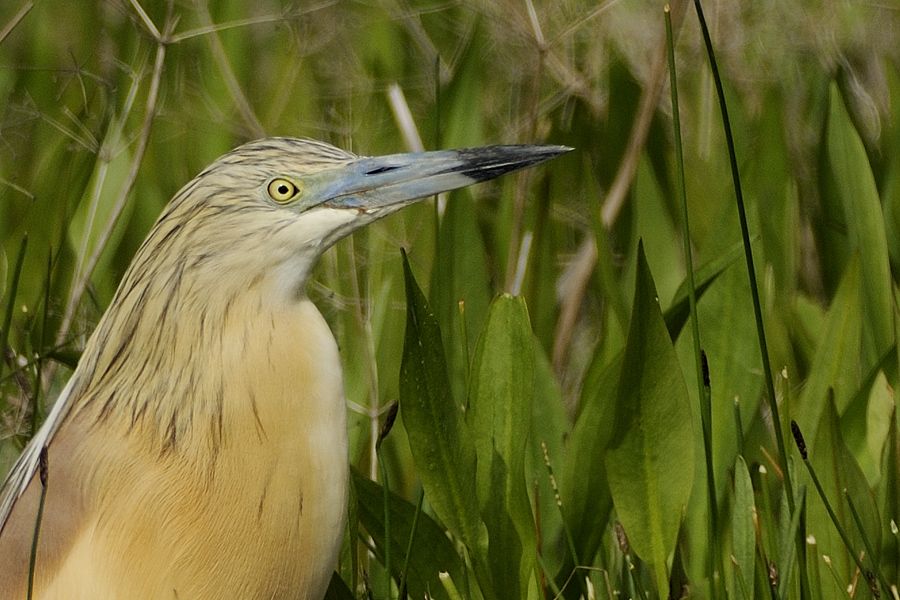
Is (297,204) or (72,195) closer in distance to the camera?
(297,204)

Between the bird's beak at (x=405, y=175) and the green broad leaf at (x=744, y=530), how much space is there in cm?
37

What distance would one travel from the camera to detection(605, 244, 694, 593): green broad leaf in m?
1.50

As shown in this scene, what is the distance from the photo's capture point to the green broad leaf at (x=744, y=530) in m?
1.43

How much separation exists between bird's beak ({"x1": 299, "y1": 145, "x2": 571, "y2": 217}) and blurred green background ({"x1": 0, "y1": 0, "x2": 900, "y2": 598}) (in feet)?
0.60

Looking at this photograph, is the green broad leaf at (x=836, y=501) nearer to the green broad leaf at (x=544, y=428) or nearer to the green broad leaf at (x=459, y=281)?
the green broad leaf at (x=544, y=428)

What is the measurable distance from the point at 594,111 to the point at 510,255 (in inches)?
22.4

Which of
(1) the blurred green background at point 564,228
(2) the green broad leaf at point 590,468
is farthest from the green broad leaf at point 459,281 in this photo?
(2) the green broad leaf at point 590,468

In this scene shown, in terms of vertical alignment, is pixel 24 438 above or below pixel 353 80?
below

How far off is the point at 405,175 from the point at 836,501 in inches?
25.0

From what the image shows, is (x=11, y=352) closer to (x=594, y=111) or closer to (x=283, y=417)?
(x=283, y=417)

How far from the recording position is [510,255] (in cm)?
225

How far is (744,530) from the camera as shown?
1454 millimetres

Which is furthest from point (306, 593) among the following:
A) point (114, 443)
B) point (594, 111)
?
point (594, 111)

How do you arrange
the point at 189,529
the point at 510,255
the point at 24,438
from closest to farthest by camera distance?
the point at 189,529 < the point at 24,438 < the point at 510,255
